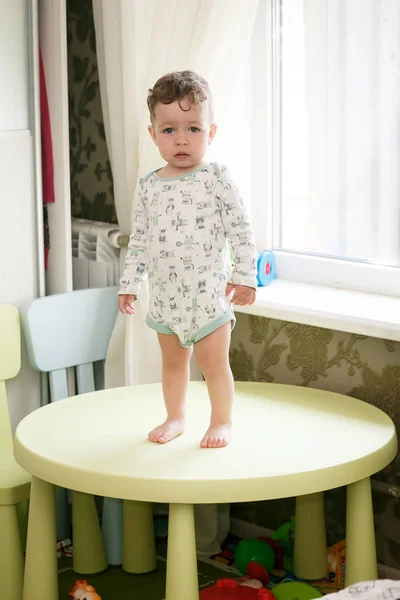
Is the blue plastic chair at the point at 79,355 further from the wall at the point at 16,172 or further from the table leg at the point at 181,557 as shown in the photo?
the table leg at the point at 181,557

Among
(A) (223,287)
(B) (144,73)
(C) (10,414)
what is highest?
(B) (144,73)

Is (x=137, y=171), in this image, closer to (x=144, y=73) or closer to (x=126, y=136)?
(x=126, y=136)

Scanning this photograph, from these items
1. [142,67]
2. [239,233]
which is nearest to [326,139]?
[142,67]

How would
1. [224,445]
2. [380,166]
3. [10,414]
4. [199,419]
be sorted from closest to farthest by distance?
[224,445], [199,419], [380,166], [10,414]

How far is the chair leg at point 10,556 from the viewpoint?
205cm

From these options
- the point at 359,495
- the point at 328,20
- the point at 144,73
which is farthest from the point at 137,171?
the point at 359,495

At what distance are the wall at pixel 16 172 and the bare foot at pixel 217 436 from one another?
0.72 m

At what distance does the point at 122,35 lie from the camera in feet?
7.66

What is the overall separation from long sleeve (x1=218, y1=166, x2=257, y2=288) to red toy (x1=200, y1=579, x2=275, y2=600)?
0.71 metres

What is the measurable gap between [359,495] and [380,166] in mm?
835

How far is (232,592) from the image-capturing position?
2039 mm

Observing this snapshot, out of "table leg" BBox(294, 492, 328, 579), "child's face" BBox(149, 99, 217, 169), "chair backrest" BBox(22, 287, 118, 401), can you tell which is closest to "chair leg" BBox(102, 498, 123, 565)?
"chair backrest" BBox(22, 287, 118, 401)

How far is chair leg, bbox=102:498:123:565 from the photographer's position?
2.36m

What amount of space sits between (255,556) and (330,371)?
1.63 feet
